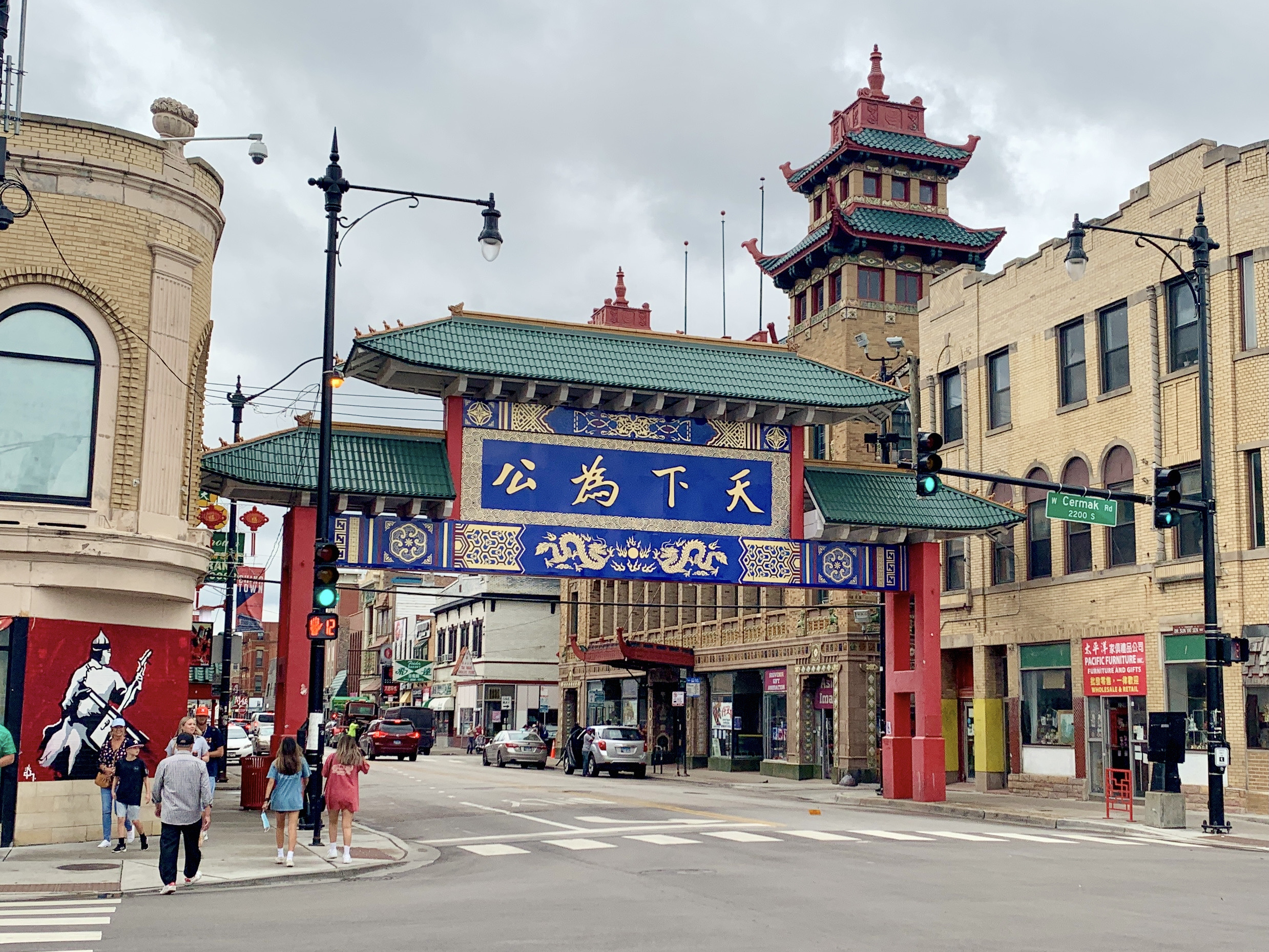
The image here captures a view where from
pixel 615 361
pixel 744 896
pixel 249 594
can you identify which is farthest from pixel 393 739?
pixel 744 896

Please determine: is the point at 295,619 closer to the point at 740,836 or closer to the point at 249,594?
the point at 740,836

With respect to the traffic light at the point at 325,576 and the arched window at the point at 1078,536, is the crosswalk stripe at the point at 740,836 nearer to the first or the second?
the traffic light at the point at 325,576

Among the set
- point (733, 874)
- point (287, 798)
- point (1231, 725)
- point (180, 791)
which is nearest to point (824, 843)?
point (733, 874)

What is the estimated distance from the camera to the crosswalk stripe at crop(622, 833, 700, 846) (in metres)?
20.0

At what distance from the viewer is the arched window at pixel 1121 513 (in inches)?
1199

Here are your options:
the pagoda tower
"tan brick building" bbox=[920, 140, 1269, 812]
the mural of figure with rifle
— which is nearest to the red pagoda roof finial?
the pagoda tower

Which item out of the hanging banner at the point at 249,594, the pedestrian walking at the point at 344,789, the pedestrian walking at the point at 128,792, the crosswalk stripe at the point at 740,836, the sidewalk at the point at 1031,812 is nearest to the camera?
the pedestrian walking at the point at 344,789

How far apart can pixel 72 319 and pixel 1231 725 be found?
21.9 metres

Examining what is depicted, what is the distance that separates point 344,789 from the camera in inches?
703

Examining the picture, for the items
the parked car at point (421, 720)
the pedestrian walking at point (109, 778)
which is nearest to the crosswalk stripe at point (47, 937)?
the pedestrian walking at point (109, 778)

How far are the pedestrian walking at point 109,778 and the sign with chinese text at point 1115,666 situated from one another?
2019cm

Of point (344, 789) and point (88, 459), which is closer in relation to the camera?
point (344, 789)

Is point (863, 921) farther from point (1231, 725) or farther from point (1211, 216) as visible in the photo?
point (1211, 216)

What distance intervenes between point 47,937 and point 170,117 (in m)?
13.8
